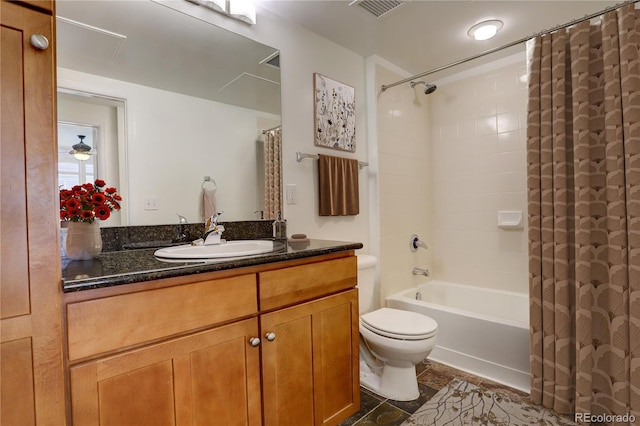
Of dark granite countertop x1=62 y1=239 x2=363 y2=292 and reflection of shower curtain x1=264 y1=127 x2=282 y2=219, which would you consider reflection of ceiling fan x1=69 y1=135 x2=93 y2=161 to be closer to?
dark granite countertop x1=62 y1=239 x2=363 y2=292

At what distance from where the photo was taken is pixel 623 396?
4.77ft

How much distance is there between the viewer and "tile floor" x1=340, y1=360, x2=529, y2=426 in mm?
1603

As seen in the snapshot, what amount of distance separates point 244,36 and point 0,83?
1292mm

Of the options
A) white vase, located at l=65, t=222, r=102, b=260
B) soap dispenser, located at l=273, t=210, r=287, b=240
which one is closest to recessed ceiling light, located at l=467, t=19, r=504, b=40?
soap dispenser, located at l=273, t=210, r=287, b=240

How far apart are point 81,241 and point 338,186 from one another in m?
1.48

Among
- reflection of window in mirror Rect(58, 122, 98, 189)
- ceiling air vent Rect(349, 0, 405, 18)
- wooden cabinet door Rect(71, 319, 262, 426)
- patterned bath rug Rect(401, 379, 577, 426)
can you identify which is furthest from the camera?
ceiling air vent Rect(349, 0, 405, 18)

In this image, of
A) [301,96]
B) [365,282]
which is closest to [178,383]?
[365,282]

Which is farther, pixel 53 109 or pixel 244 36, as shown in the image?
pixel 244 36

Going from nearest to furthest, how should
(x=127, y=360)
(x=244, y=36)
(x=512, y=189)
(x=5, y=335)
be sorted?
(x=5, y=335) → (x=127, y=360) → (x=244, y=36) → (x=512, y=189)

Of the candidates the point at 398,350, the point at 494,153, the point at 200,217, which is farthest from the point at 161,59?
the point at 494,153

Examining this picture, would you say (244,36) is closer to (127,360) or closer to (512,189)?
(127,360)

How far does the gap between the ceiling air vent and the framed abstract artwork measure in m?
0.49

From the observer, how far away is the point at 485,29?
2.08 m

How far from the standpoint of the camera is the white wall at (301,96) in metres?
1.89
